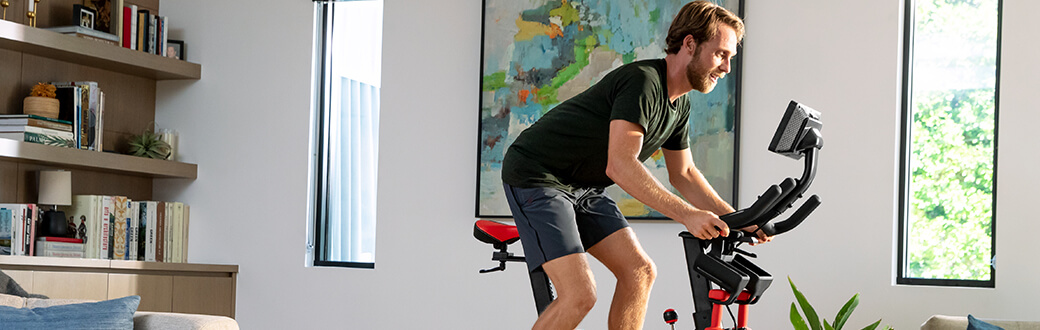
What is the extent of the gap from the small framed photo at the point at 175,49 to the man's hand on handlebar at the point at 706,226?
353 centimetres

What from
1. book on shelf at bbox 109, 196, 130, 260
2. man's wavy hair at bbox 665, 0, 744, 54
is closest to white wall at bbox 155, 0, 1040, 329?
book on shelf at bbox 109, 196, 130, 260

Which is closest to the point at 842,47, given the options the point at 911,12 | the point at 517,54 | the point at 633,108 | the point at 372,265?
the point at 911,12

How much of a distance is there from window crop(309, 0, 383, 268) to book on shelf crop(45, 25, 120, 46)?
3.09 ft

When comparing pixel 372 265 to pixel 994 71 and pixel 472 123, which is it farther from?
pixel 994 71

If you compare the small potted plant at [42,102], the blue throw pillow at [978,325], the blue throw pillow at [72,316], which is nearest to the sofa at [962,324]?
the blue throw pillow at [978,325]

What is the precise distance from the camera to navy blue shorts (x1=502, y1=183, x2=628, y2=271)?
7.86 feet

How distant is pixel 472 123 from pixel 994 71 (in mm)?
2140

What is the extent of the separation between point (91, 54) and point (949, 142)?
144 inches

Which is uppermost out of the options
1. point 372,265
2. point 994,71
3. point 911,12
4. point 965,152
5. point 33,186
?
point 911,12

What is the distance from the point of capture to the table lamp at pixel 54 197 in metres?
4.29

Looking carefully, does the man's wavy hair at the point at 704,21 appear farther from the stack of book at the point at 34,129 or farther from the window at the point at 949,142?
the stack of book at the point at 34,129

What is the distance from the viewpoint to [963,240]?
3723 mm

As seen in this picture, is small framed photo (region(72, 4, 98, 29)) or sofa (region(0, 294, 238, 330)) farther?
small framed photo (region(72, 4, 98, 29))

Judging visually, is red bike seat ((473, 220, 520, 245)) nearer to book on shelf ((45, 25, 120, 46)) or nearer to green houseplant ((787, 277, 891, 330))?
green houseplant ((787, 277, 891, 330))
